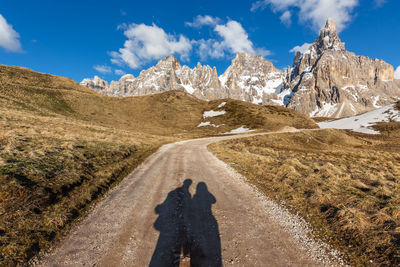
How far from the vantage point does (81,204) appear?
7.61 m

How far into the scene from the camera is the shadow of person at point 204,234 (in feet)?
15.7

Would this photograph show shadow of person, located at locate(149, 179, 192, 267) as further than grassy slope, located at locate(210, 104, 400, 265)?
No

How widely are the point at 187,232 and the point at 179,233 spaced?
0.28 m

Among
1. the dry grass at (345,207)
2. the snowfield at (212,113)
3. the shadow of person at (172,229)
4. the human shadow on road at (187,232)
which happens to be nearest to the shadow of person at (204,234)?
the human shadow on road at (187,232)

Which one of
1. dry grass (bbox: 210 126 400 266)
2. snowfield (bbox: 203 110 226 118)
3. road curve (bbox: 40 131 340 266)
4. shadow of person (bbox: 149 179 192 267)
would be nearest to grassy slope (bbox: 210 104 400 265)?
dry grass (bbox: 210 126 400 266)

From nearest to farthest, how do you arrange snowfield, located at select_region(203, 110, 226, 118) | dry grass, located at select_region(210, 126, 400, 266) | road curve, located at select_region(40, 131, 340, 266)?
road curve, located at select_region(40, 131, 340, 266) → dry grass, located at select_region(210, 126, 400, 266) → snowfield, located at select_region(203, 110, 226, 118)

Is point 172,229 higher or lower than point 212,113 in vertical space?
lower

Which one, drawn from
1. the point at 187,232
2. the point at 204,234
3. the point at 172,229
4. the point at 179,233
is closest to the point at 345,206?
the point at 204,234

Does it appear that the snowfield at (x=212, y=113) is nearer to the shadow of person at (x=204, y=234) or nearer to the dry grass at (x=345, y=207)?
the dry grass at (x=345, y=207)

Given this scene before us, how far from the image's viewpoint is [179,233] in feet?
19.1

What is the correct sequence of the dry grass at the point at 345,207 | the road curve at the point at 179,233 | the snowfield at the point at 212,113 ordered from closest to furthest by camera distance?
1. the road curve at the point at 179,233
2. the dry grass at the point at 345,207
3. the snowfield at the point at 212,113

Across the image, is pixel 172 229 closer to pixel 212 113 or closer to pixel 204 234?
pixel 204 234

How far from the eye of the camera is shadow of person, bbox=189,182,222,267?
188 inches

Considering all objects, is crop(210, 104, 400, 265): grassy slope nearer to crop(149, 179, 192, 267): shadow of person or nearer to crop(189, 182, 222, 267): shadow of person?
crop(189, 182, 222, 267): shadow of person
